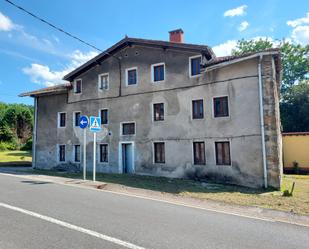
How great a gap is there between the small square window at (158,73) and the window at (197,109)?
2.94m

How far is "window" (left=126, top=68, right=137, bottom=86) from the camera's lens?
1841 cm

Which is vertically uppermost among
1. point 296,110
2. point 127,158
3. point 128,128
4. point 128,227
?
point 296,110

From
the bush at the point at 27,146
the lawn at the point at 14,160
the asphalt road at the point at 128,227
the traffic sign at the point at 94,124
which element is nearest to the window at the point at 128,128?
the traffic sign at the point at 94,124

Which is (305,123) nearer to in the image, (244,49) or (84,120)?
(244,49)

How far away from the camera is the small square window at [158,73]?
679 inches

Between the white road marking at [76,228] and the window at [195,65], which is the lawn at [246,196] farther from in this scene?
the window at [195,65]

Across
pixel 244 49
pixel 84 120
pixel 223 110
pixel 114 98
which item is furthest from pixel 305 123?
pixel 84 120

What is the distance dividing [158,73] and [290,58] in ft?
107

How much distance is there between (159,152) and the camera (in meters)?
16.9

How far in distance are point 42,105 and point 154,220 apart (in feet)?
66.0

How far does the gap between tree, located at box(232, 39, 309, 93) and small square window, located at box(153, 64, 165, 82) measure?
27.9 metres

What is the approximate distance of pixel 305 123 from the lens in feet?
110

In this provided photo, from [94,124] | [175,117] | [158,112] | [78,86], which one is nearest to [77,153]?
→ [78,86]

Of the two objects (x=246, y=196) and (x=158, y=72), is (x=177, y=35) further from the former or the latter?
(x=246, y=196)
